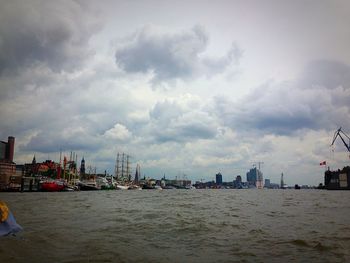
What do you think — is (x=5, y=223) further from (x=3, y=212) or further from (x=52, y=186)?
(x=52, y=186)

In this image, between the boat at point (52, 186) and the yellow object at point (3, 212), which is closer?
the yellow object at point (3, 212)

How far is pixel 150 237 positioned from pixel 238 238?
607 cm

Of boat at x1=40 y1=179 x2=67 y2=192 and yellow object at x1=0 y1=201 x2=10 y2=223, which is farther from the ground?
yellow object at x1=0 y1=201 x2=10 y2=223

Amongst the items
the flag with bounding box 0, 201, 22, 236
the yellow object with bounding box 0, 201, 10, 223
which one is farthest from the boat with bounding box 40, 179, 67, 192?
the yellow object with bounding box 0, 201, 10, 223

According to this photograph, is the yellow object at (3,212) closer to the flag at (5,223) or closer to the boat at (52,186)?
the flag at (5,223)

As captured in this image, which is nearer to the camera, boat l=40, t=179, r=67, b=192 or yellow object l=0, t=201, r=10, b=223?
yellow object l=0, t=201, r=10, b=223

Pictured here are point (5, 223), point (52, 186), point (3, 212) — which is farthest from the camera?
point (52, 186)

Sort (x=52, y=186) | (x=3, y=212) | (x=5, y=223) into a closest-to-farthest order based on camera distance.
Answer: (x=3, y=212) < (x=5, y=223) < (x=52, y=186)

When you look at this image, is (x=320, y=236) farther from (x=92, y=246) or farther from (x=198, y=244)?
(x=92, y=246)

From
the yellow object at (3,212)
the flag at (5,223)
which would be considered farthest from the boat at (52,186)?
the yellow object at (3,212)

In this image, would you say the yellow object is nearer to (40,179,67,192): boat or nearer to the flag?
the flag

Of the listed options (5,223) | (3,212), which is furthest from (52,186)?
(3,212)

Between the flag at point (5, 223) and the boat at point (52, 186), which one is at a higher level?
the flag at point (5, 223)

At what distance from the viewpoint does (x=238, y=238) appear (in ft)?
71.7
